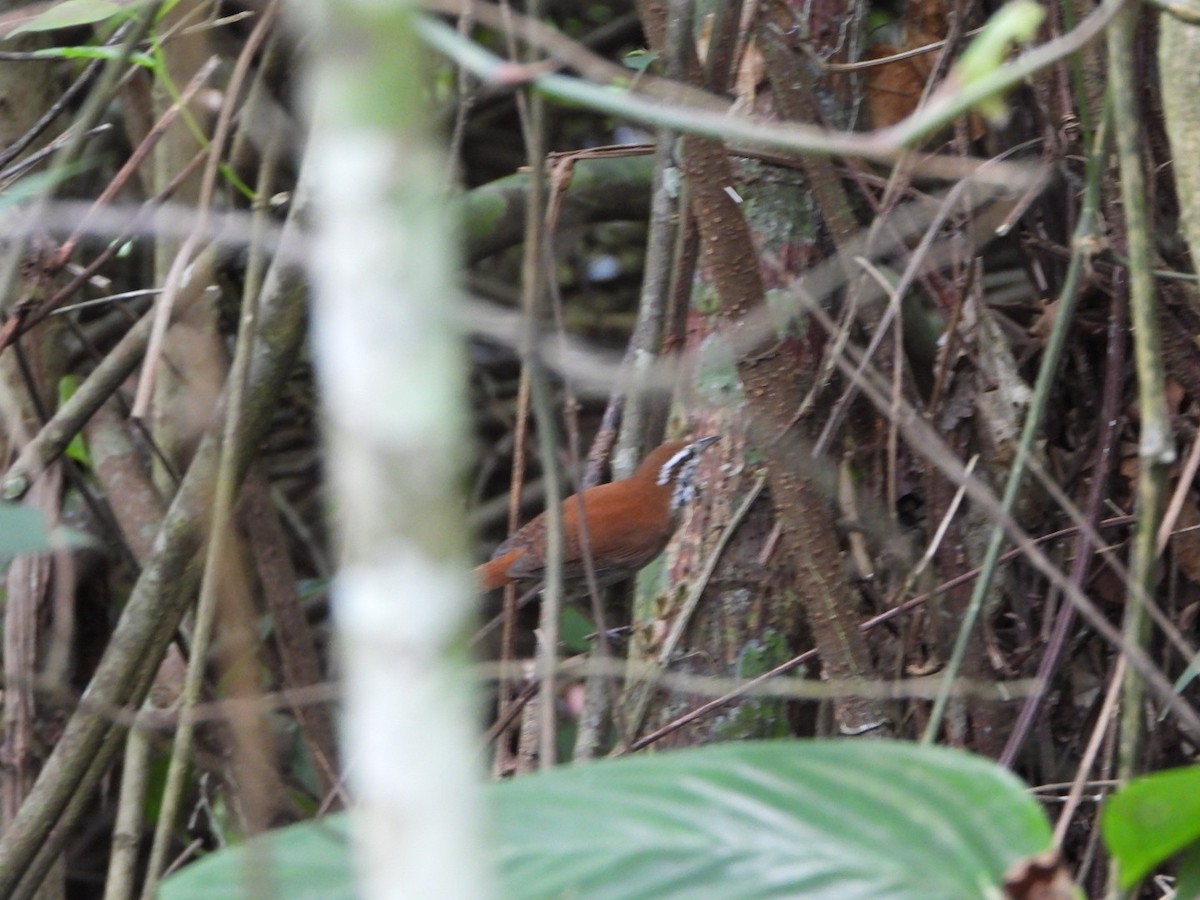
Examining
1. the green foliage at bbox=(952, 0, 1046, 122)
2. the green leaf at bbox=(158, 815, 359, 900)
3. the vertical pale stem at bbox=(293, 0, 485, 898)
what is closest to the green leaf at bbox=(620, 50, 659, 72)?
the green foliage at bbox=(952, 0, 1046, 122)

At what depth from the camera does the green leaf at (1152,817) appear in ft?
3.36

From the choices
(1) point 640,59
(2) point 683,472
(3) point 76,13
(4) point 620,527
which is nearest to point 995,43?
(1) point 640,59

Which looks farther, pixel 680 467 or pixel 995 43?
pixel 680 467

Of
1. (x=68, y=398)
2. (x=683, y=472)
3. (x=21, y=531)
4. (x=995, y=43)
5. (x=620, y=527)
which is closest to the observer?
(x=995, y=43)

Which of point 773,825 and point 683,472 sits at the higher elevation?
point 683,472

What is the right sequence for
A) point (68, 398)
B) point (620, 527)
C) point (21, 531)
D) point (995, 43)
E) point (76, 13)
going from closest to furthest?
point (995, 43) < point (21, 531) < point (76, 13) < point (68, 398) < point (620, 527)

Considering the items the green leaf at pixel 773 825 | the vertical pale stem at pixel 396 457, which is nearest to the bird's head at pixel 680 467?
the green leaf at pixel 773 825

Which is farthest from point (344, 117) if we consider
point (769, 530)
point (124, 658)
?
point (124, 658)

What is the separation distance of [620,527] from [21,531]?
6.51ft

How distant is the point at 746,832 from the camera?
1.04m

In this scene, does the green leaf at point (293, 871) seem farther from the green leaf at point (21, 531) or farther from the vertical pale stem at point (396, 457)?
the vertical pale stem at point (396, 457)

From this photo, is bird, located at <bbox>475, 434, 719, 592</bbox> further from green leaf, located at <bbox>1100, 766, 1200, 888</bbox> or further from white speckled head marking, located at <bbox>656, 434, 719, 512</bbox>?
green leaf, located at <bbox>1100, 766, 1200, 888</bbox>

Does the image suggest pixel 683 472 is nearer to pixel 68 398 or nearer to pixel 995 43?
pixel 68 398

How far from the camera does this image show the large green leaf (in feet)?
3.31
